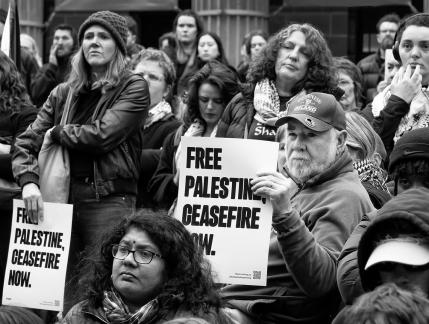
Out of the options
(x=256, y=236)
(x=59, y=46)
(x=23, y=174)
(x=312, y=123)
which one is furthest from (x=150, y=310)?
(x=59, y=46)

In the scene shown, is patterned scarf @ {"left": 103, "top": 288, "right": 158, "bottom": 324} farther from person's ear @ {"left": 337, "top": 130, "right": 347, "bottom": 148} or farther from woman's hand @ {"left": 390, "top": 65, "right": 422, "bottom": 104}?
woman's hand @ {"left": 390, "top": 65, "right": 422, "bottom": 104}

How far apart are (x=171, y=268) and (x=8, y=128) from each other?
2.85m

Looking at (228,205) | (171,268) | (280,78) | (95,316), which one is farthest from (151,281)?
(280,78)

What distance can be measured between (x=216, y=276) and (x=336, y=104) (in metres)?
1.16

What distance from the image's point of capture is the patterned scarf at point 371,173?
620 centimetres

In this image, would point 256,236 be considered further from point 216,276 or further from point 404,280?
point 404,280

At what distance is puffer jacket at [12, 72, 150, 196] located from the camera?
688 centimetres

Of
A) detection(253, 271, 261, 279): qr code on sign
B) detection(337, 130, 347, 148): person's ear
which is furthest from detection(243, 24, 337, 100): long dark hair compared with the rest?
detection(253, 271, 261, 279): qr code on sign

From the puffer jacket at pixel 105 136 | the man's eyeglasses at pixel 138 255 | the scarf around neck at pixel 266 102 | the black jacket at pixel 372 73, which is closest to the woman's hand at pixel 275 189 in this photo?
the man's eyeglasses at pixel 138 255

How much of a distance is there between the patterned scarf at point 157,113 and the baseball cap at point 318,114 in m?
2.75

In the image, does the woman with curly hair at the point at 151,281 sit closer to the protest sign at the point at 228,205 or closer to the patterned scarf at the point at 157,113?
the protest sign at the point at 228,205

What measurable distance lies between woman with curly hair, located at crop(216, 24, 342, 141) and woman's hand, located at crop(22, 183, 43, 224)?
1.20m

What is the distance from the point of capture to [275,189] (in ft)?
17.3

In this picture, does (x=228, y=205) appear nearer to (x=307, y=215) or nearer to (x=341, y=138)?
(x=307, y=215)
